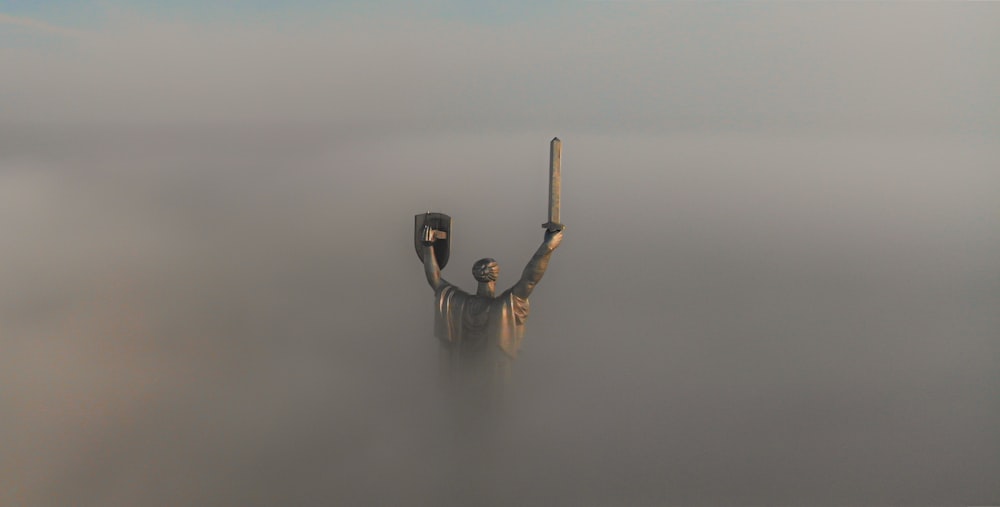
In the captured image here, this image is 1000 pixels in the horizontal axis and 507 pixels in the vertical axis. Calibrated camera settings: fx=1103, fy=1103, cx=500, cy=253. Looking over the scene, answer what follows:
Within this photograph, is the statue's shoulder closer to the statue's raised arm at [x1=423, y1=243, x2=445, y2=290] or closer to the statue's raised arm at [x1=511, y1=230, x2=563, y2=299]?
the statue's raised arm at [x1=423, y1=243, x2=445, y2=290]

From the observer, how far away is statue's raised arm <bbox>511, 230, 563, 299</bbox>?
4.91m

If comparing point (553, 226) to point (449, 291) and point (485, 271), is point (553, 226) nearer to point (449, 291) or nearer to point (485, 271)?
point (485, 271)

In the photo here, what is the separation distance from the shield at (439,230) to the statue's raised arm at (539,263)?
1.87 feet

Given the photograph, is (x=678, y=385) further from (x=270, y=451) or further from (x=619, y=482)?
(x=270, y=451)

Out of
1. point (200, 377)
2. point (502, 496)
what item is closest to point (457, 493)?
point (502, 496)

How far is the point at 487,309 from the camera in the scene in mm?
5113

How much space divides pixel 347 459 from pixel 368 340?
64cm

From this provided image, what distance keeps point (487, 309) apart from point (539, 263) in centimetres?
36

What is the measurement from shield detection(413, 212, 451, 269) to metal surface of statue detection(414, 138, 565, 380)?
0.13 ft

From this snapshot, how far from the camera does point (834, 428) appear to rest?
19.0 feet

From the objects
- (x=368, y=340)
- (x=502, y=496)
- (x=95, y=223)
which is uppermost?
(x=95, y=223)

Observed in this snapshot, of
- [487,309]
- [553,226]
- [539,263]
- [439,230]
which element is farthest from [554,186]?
[439,230]

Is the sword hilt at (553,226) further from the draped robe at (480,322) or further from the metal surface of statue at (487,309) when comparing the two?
the draped robe at (480,322)

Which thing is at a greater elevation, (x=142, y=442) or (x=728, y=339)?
(x=728, y=339)
